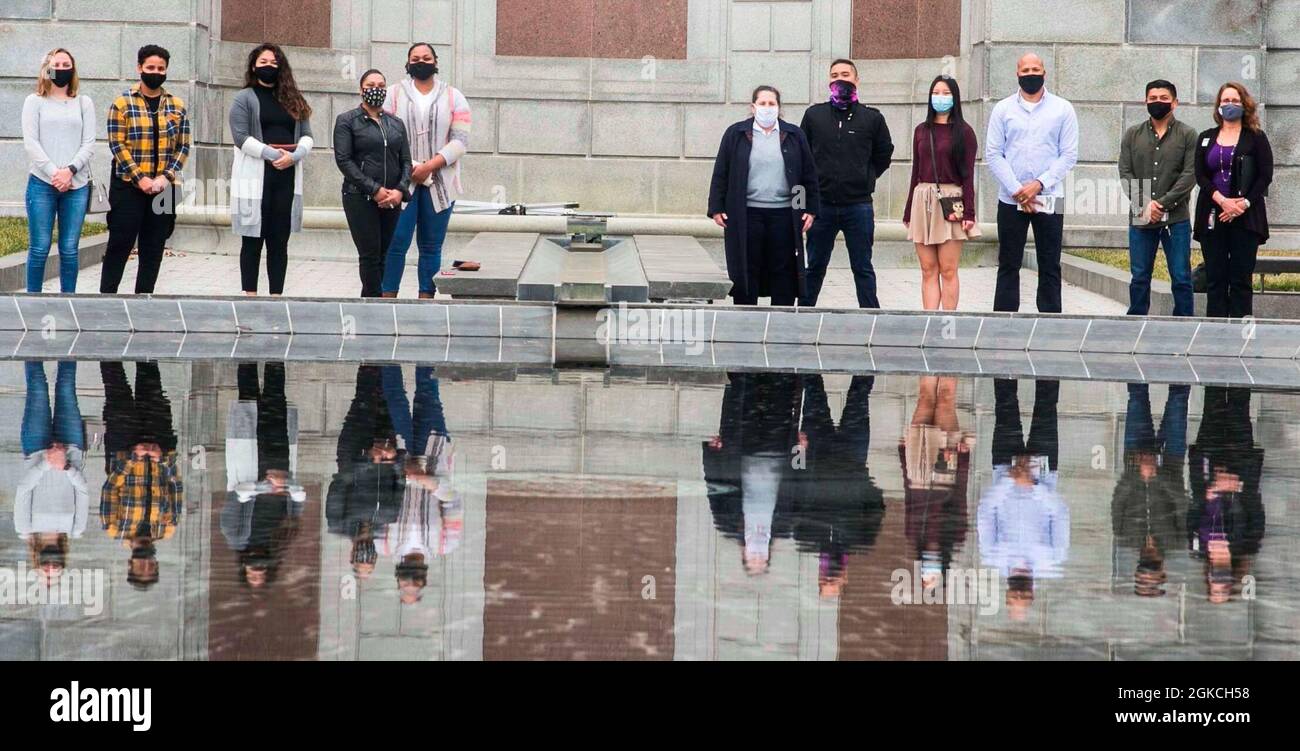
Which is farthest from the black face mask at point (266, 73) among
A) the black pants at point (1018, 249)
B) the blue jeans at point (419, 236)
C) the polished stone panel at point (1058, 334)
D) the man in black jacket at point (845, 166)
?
the polished stone panel at point (1058, 334)

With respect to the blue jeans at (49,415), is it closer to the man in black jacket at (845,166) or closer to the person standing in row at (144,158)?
the person standing in row at (144,158)

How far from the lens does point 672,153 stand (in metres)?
21.1

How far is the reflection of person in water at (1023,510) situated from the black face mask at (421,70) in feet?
18.0

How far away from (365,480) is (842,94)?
22.0ft

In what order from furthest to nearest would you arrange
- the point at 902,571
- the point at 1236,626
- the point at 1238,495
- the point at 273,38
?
the point at 273,38, the point at 1238,495, the point at 902,571, the point at 1236,626

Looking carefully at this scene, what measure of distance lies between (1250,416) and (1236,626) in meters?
4.43

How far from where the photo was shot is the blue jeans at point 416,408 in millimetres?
8164

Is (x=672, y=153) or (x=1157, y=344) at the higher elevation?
(x=672, y=153)

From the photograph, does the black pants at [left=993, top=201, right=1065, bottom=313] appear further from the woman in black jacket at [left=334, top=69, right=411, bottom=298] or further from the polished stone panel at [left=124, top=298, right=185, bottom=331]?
the polished stone panel at [left=124, top=298, right=185, bottom=331]

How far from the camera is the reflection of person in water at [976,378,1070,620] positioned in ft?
19.1

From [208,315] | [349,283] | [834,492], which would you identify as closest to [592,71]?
[349,283]

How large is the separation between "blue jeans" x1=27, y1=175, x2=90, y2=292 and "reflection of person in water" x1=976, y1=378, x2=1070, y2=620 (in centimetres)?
648
